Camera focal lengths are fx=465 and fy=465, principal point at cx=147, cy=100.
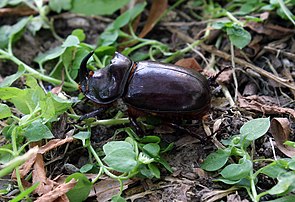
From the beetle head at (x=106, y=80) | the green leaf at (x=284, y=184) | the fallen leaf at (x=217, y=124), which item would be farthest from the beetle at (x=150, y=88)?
the green leaf at (x=284, y=184)

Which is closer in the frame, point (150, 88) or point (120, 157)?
point (120, 157)

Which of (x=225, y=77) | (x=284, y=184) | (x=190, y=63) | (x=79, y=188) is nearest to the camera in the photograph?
(x=284, y=184)

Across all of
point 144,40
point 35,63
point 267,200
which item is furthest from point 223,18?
point 267,200

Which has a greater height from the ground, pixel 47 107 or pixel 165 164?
pixel 47 107

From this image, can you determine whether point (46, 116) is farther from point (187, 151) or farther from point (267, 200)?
point (267, 200)

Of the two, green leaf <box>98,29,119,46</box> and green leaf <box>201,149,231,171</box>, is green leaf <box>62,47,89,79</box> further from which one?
green leaf <box>201,149,231,171</box>

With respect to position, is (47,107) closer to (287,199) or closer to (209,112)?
(209,112)

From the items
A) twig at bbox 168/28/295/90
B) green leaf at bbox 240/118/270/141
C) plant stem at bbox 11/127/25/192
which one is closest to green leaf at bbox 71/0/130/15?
twig at bbox 168/28/295/90

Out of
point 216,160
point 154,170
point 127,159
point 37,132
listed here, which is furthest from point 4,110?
point 216,160
